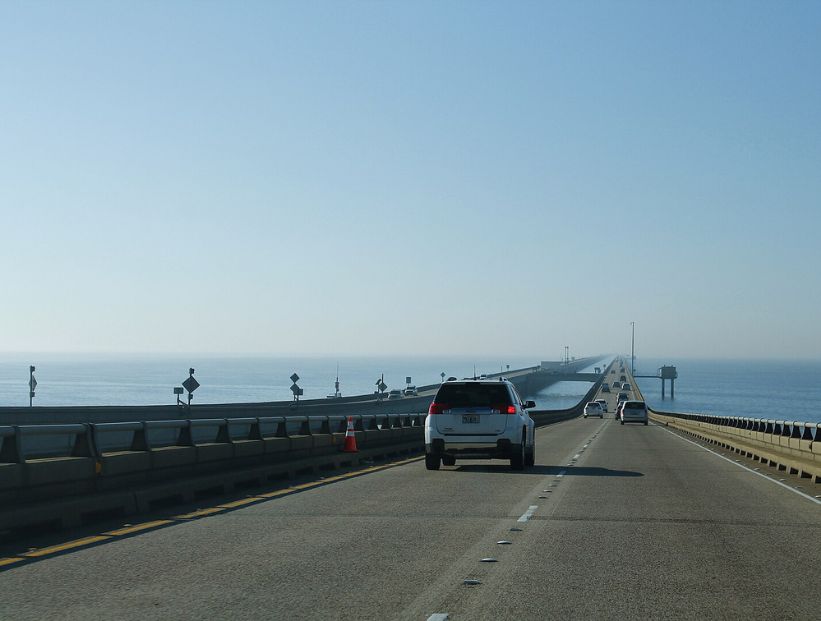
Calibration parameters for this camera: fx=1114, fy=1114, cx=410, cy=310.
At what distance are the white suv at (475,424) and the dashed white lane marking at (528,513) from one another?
6845 millimetres

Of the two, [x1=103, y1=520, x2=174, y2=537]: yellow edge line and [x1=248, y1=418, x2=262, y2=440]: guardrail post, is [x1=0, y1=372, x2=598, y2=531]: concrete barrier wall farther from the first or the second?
[x1=103, y1=520, x2=174, y2=537]: yellow edge line

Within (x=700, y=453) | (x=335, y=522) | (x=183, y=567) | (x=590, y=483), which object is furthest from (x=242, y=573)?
(x=700, y=453)

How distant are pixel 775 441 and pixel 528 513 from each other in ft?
54.0

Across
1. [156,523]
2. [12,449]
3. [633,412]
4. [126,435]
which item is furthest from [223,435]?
[633,412]

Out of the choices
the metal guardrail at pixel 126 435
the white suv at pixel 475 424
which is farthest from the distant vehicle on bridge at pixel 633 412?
the metal guardrail at pixel 126 435

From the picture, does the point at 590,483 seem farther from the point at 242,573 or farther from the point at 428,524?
the point at 242,573

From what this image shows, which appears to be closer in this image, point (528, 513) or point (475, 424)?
point (528, 513)

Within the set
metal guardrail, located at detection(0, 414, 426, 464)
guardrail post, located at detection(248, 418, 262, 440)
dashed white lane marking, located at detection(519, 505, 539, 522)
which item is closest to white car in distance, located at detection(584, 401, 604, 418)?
metal guardrail, located at detection(0, 414, 426, 464)

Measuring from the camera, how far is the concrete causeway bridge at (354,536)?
27.2ft

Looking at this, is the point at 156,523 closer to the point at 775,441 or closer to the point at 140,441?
the point at 140,441

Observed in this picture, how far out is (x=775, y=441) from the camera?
28859 millimetres

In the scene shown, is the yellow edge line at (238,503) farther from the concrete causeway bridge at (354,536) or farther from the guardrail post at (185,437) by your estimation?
the guardrail post at (185,437)

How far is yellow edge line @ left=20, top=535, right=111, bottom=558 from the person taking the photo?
1051 centimetres

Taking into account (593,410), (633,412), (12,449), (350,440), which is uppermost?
(12,449)
